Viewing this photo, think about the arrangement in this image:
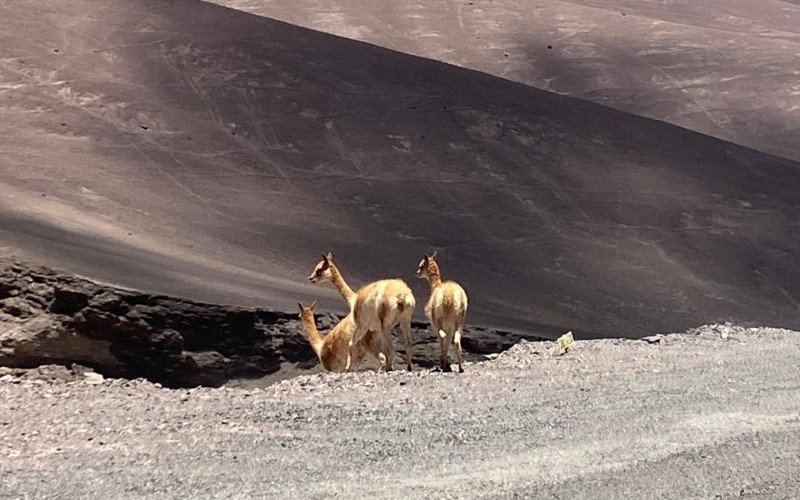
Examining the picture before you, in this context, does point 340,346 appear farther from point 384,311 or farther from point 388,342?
point 384,311

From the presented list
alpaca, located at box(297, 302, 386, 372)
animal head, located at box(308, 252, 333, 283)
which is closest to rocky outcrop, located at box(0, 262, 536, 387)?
animal head, located at box(308, 252, 333, 283)

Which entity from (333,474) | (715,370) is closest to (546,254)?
(715,370)

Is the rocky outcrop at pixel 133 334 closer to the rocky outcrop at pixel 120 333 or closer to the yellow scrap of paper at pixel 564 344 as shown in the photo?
the rocky outcrop at pixel 120 333

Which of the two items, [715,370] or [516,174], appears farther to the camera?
[516,174]

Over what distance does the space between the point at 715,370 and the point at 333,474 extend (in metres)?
5.28

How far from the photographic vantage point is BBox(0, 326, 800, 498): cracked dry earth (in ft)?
24.0

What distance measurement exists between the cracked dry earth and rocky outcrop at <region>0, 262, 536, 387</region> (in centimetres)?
228

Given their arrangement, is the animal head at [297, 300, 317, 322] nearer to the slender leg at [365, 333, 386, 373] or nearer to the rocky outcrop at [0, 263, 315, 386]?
→ the slender leg at [365, 333, 386, 373]

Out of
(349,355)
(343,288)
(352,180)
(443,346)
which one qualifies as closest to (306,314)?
(343,288)

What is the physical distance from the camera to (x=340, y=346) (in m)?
14.1

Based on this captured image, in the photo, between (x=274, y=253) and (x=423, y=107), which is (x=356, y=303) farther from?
(x=423, y=107)

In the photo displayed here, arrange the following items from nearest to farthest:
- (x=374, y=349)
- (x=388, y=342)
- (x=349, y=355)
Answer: (x=388, y=342) < (x=349, y=355) < (x=374, y=349)

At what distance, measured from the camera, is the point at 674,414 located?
9391 mm

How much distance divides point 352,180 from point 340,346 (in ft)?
43.4
